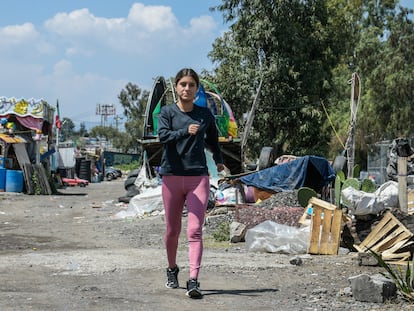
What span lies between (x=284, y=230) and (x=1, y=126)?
21.5 meters

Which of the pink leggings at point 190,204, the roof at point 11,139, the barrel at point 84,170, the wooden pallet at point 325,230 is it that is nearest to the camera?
the pink leggings at point 190,204

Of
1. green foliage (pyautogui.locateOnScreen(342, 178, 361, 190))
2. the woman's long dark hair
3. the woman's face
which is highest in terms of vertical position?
the woman's long dark hair

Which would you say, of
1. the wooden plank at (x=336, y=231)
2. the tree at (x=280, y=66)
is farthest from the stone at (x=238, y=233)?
the tree at (x=280, y=66)

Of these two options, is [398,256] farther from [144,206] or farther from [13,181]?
[13,181]

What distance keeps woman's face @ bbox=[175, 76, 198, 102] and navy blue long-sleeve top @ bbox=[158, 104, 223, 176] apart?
0.48 ft

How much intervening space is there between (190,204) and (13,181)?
22030 millimetres

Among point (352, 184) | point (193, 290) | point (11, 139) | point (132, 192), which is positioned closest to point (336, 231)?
point (352, 184)

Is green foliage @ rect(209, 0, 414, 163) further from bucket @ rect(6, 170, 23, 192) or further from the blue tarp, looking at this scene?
the blue tarp

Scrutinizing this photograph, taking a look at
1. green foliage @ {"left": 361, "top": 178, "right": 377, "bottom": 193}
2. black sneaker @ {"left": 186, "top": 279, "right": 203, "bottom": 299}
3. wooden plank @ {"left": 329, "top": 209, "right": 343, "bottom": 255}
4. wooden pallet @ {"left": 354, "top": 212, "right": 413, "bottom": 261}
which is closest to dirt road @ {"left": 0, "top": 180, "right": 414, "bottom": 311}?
black sneaker @ {"left": 186, "top": 279, "right": 203, "bottom": 299}

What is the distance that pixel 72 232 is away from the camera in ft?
39.7

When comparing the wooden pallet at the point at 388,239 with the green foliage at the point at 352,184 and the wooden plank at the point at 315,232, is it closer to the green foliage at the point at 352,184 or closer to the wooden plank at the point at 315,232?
the wooden plank at the point at 315,232

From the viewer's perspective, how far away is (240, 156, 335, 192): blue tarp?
42.9ft

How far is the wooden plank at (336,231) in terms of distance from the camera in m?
8.17

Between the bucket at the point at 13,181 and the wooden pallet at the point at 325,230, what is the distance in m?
19.8
